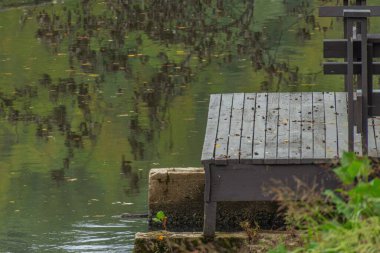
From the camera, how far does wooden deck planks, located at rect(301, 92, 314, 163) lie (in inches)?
331

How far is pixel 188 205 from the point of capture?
1005cm

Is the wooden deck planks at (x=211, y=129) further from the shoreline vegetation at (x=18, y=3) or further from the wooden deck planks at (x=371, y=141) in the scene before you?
the shoreline vegetation at (x=18, y=3)

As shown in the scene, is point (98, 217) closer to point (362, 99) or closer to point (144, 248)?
point (144, 248)

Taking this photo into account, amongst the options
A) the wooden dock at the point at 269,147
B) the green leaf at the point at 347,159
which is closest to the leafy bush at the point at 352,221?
the green leaf at the point at 347,159

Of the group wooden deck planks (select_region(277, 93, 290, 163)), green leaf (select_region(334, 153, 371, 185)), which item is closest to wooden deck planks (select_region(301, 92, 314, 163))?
wooden deck planks (select_region(277, 93, 290, 163))

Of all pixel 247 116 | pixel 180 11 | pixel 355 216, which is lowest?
pixel 180 11

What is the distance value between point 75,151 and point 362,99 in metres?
4.91

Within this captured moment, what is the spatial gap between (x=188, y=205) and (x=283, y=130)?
140cm

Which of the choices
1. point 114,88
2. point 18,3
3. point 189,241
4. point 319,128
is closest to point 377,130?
point 319,128

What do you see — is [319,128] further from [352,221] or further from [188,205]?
[352,221]

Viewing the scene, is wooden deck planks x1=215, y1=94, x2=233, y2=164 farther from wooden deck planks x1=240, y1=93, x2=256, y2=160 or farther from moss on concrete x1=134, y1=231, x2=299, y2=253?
moss on concrete x1=134, y1=231, x2=299, y2=253

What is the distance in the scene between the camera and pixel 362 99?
8.10 m

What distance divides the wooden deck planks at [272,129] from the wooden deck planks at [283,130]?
2 cm

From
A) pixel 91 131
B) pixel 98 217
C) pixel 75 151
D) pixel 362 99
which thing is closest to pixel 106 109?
pixel 91 131
